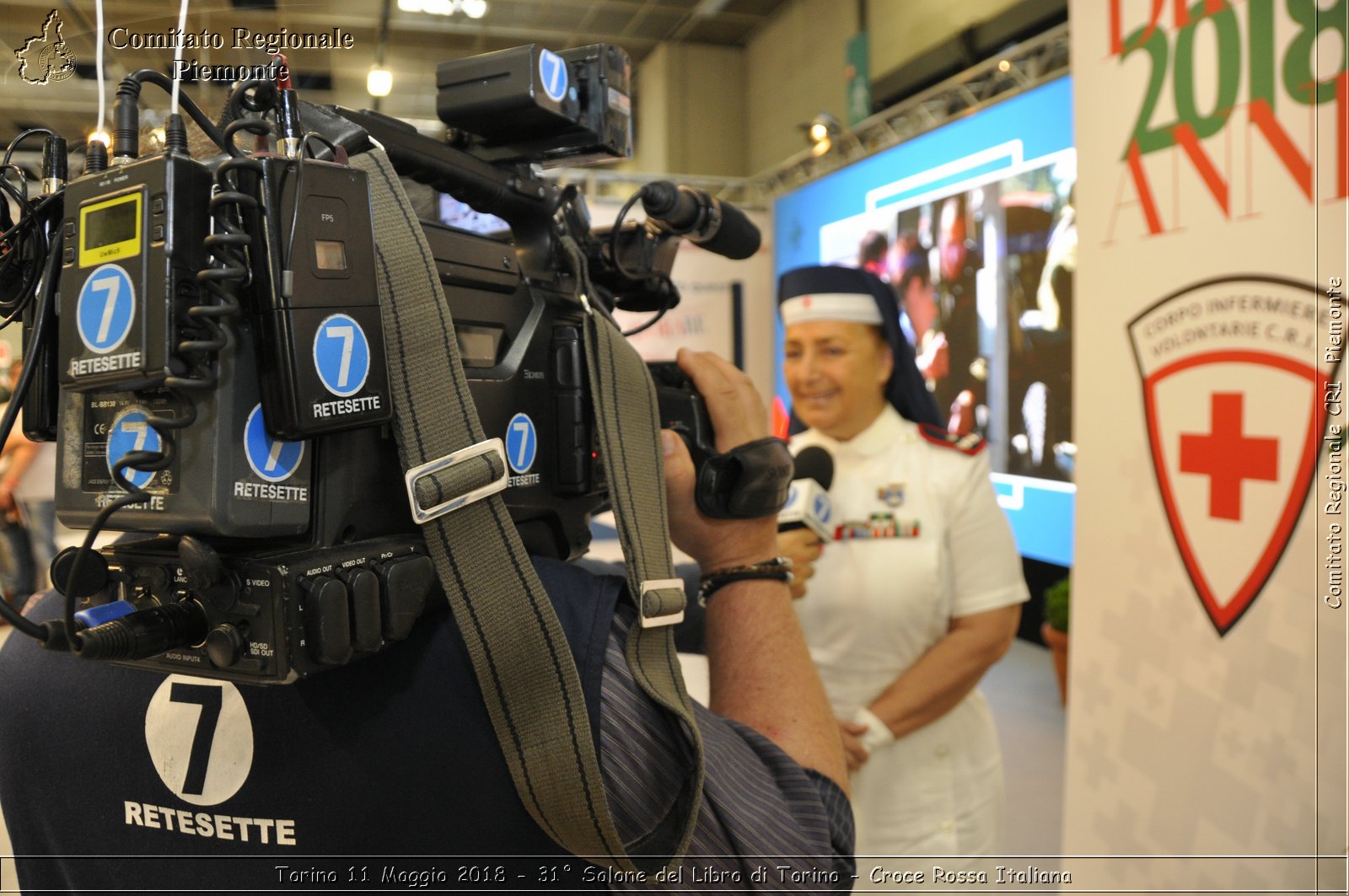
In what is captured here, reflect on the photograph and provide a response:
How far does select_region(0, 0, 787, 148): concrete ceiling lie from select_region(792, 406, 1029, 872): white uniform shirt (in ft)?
3.36

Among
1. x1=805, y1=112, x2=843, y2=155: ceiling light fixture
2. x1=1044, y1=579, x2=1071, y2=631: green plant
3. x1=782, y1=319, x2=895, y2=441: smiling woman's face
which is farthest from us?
x1=805, y1=112, x2=843, y2=155: ceiling light fixture

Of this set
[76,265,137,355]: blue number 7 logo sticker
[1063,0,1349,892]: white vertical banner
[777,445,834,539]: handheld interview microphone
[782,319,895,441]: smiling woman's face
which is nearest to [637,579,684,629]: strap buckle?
[76,265,137,355]: blue number 7 logo sticker

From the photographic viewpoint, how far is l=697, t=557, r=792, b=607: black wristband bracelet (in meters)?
0.82

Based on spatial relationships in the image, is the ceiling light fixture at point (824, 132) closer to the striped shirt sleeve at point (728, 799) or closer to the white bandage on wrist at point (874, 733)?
the white bandage on wrist at point (874, 733)

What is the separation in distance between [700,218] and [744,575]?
31 centimetres

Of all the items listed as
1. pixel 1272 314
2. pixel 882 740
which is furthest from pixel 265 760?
pixel 1272 314

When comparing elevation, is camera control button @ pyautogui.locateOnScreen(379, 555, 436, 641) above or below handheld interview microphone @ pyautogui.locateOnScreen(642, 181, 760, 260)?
below

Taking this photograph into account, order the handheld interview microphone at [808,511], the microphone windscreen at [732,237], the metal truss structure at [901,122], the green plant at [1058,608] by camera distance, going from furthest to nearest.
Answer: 1. the metal truss structure at [901,122]
2. the green plant at [1058,608]
3. the handheld interview microphone at [808,511]
4. the microphone windscreen at [732,237]

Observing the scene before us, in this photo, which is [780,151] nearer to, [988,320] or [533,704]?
[988,320]

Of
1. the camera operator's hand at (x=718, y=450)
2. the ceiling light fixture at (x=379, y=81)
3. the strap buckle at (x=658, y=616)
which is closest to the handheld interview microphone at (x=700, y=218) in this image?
the camera operator's hand at (x=718, y=450)

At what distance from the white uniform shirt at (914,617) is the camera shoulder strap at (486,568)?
106 cm

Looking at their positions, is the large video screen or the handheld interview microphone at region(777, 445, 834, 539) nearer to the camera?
the handheld interview microphone at region(777, 445, 834, 539)

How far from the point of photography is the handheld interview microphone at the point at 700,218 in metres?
0.82

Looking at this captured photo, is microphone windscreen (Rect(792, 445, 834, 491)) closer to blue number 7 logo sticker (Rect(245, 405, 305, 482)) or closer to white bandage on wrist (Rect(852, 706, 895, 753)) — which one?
white bandage on wrist (Rect(852, 706, 895, 753))
